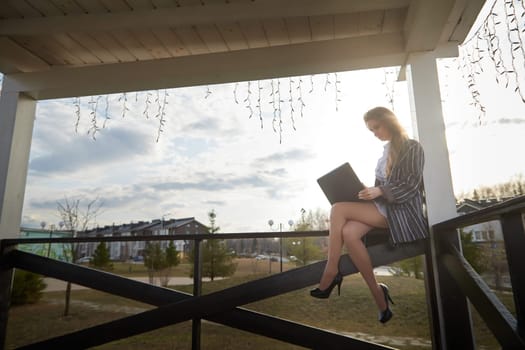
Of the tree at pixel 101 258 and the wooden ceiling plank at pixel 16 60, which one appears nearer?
the wooden ceiling plank at pixel 16 60

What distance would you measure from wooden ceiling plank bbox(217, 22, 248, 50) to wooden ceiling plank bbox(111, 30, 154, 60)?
61cm

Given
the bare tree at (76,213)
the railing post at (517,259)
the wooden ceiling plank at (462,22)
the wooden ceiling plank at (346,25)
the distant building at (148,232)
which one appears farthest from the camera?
the bare tree at (76,213)

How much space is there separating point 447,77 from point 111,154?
3.31 m

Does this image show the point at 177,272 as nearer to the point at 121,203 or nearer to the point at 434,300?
the point at 121,203

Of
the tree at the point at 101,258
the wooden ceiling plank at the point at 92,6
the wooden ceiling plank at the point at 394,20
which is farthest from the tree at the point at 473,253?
the tree at the point at 101,258


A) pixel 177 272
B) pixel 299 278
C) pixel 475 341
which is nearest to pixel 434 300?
pixel 475 341

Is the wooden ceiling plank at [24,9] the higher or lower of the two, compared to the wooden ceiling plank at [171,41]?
higher

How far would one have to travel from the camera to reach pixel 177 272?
4.21 metres

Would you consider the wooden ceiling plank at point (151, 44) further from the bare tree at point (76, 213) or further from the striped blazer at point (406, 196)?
the bare tree at point (76, 213)

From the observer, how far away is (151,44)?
2.42m

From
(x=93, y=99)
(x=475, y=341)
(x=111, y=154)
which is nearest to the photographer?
(x=475, y=341)

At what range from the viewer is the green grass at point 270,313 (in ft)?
7.72

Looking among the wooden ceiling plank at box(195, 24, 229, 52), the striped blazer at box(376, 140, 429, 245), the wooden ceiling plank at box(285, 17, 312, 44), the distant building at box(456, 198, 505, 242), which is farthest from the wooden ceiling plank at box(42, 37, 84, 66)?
the distant building at box(456, 198, 505, 242)

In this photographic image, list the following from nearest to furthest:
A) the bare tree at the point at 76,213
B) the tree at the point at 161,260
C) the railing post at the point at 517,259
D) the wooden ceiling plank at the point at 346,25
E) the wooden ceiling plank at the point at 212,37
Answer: the railing post at the point at 517,259, the wooden ceiling plank at the point at 346,25, the wooden ceiling plank at the point at 212,37, the tree at the point at 161,260, the bare tree at the point at 76,213
